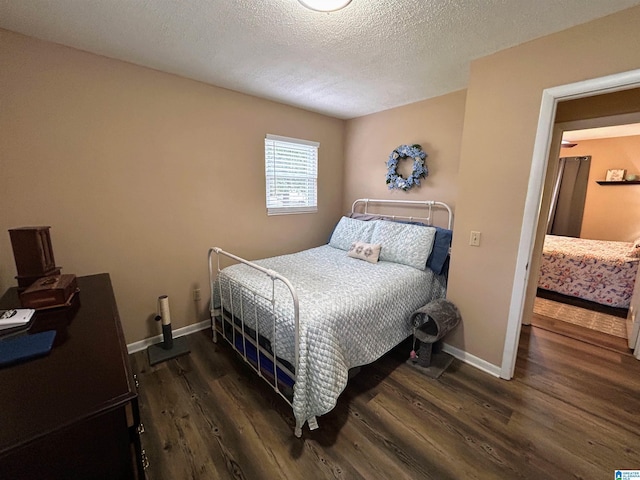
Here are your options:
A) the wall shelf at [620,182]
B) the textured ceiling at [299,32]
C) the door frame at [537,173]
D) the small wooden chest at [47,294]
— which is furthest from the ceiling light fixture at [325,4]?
the wall shelf at [620,182]

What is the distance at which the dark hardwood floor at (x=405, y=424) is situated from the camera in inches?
57.3

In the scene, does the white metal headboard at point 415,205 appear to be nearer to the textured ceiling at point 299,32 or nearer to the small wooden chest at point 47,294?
the textured ceiling at point 299,32

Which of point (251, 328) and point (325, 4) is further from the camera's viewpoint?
point (251, 328)

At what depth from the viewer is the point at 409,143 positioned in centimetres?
315

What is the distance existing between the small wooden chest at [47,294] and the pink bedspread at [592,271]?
513cm

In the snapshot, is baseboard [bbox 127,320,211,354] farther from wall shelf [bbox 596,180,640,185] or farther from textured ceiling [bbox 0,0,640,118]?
wall shelf [bbox 596,180,640,185]

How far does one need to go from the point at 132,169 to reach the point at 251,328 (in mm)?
1666

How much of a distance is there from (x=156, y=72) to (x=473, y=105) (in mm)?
2651

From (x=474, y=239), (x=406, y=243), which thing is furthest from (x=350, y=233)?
(x=474, y=239)

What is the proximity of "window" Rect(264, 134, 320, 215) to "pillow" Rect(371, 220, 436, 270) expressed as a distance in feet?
3.67

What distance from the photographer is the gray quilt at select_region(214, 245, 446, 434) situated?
1579mm

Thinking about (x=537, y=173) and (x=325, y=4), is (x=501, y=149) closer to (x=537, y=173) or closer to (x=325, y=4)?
(x=537, y=173)

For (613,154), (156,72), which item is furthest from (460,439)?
(613,154)

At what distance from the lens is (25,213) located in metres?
1.88
